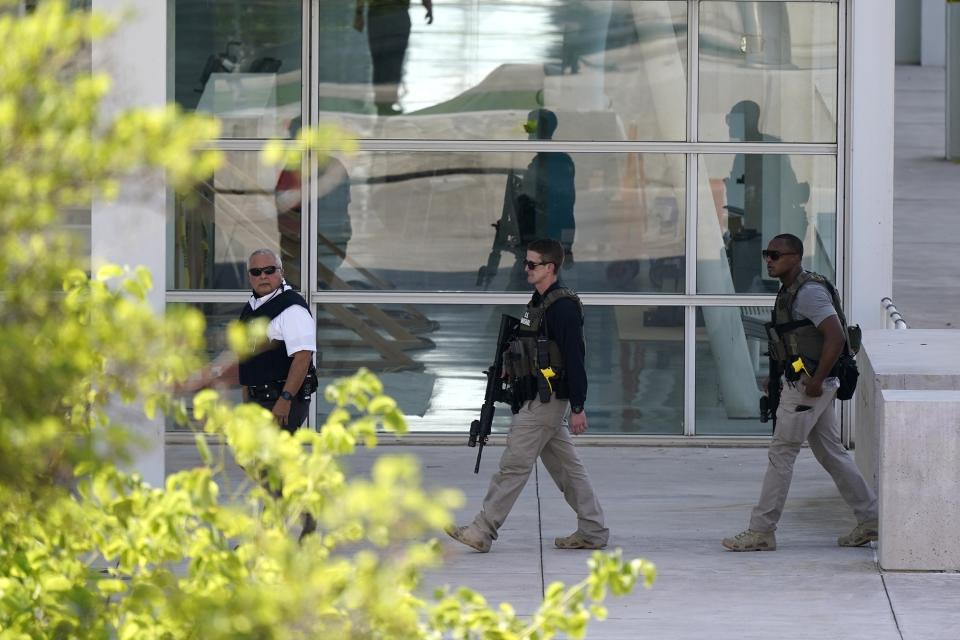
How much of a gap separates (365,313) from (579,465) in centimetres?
367

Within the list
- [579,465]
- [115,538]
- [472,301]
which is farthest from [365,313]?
[115,538]

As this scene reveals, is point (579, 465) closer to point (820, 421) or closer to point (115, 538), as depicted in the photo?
point (820, 421)

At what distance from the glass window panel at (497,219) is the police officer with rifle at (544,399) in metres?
3.29

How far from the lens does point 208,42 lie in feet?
37.0

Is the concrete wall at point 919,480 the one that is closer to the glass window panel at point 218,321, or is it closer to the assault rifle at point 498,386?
the assault rifle at point 498,386

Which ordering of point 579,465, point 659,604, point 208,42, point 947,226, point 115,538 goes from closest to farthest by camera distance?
point 115,538
point 659,604
point 579,465
point 208,42
point 947,226

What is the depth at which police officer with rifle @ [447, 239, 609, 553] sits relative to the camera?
25.9ft

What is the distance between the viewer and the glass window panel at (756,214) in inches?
448

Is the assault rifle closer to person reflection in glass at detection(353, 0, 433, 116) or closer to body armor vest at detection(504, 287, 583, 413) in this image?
body armor vest at detection(504, 287, 583, 413)

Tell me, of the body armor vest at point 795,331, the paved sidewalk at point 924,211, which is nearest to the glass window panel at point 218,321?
the body armor vest at point 795,331

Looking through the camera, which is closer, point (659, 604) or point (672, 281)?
point (659, 604)

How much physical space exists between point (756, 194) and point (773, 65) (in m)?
0.95

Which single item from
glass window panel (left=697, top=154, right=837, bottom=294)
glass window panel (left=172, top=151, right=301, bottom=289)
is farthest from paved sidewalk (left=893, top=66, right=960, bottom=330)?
glass window panel (left=172, top=151, right=301, bottom=289)

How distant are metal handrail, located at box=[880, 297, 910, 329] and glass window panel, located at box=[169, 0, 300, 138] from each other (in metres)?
4.44
